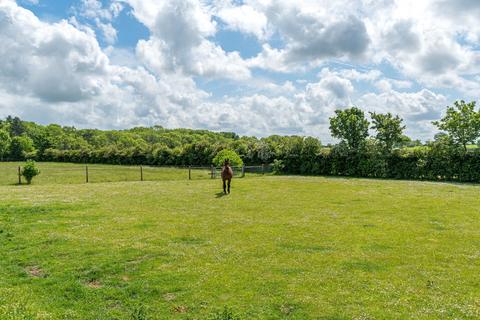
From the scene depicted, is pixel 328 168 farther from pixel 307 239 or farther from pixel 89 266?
pixel 89 266

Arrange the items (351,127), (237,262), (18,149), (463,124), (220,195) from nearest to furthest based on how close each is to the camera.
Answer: (237,262)
(220,195)
(463,124)
(351,127)
(18,149)

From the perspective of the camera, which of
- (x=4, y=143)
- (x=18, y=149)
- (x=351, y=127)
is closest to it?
(x=351, y=127)

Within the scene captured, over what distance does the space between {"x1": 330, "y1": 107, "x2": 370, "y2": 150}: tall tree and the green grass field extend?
2462cm

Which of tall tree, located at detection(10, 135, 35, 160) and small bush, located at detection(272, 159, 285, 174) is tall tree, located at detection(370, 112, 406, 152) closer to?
small bush, located at detection(272, 159, 285, 174)

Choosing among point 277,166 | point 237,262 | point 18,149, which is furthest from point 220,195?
point 18,149

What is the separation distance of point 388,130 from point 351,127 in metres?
3.93

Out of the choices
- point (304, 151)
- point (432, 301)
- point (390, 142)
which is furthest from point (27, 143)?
point (432, 301)

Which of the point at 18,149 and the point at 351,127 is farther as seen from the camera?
the point at 18,149

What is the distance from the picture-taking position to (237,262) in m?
8.11

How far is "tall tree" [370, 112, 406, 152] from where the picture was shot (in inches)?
1444

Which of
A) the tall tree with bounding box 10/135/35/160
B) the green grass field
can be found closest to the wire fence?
the green grass field

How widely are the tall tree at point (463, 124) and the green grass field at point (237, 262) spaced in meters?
20.0

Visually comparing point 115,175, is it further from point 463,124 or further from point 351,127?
point 463,124

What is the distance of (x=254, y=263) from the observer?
26.4 ft
